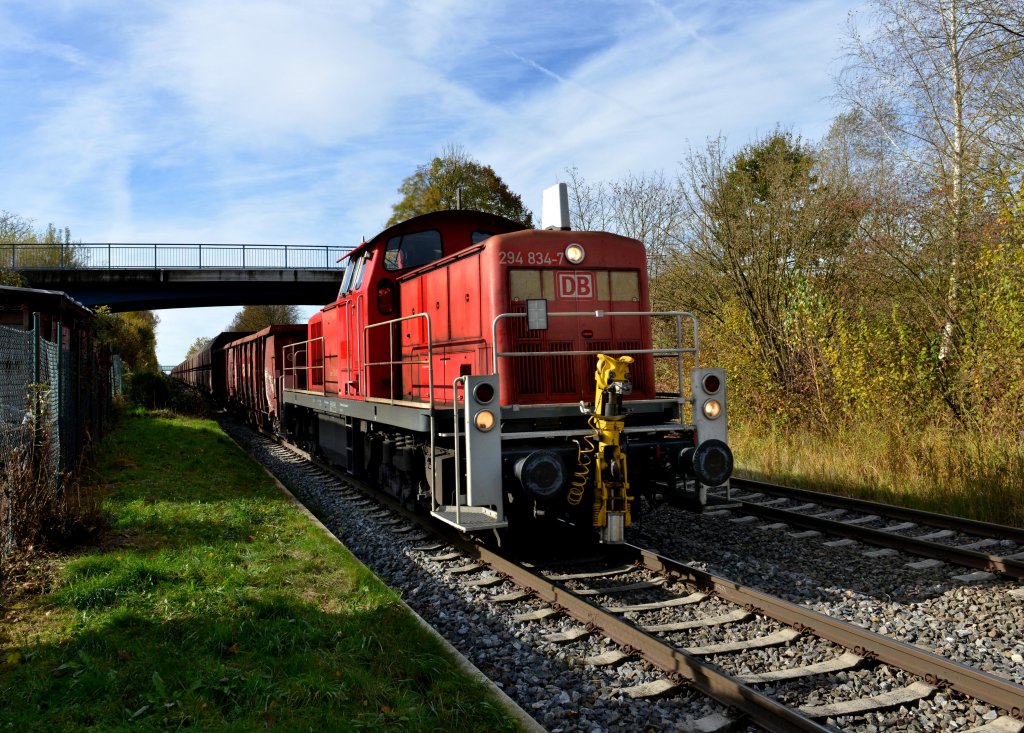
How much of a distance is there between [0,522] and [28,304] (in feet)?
22.9

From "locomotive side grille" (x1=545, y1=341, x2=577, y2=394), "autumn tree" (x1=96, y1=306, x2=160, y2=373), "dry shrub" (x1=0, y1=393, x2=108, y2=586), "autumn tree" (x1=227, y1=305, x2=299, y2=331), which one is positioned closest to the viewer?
"dry shrub" (x1=0, y1=393, x2=108, y2=586)

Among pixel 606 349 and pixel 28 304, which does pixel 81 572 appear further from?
pixel 28 304

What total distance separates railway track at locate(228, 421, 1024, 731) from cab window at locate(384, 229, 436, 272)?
3.79 meters

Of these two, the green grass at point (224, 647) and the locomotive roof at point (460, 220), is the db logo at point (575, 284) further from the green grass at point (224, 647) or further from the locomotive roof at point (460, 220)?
the green grass at point (224, 647)

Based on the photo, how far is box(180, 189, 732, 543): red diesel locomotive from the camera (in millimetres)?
5758

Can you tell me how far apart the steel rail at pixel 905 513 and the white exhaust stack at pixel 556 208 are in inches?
174

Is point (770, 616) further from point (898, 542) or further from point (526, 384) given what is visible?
point (526, 384)

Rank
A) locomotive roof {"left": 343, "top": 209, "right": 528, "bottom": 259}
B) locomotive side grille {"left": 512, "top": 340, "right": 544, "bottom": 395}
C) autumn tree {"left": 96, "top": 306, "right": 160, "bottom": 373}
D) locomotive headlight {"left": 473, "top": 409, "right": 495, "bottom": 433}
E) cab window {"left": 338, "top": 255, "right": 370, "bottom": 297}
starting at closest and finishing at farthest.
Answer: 1. locomotive headlight {"left": 473, "top": 409, "right": 495, "bottom": 433}
2. locomotive side grille {"left": 512, "top": 340, "right": 544, "bottom": 395}
3. locomotive roof {"left": 343, "top": 209, "right": 528, "bottom": 259}
4. cab window {"left": 338, "top": 255, "right": 370, "bottom": 297}
5. autumn tree {"left": 96, "top": 306, "right": 160, "bottom": 373}

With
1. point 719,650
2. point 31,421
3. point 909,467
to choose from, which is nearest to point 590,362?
point 719,650

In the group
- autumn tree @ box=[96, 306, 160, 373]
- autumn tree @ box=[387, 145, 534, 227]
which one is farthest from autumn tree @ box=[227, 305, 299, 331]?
autumn tree @ box=[387, 145, 534, 227]

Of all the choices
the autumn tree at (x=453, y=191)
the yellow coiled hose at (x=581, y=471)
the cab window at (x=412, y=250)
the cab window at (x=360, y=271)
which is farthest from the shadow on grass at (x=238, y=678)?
the autumn tree at (x=453, y=191)

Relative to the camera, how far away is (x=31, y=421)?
6.97 m

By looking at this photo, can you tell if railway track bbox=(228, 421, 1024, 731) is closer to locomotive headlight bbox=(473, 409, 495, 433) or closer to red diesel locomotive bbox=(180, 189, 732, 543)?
red diesel locomotive bbox=(180, 189, 732, 543)

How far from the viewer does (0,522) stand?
19.2ft
